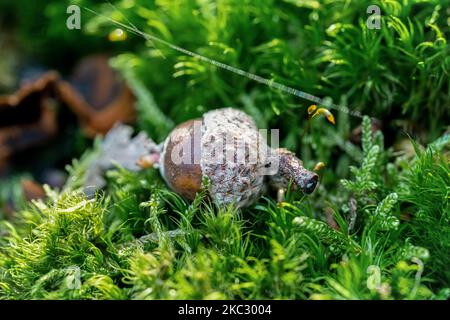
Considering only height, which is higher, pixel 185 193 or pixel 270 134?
pixel 270 134

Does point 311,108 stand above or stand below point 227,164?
above

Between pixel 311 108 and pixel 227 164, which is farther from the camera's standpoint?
pixel 311 108

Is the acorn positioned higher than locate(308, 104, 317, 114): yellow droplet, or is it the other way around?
locate(308, 104, 317, 114): yellow droplet

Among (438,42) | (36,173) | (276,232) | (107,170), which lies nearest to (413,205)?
(276,232)

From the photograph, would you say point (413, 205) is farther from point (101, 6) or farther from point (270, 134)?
point (101, 6)

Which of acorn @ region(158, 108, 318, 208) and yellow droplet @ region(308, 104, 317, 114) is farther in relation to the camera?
yellow droplet @ region(308, 104, 317, 114)

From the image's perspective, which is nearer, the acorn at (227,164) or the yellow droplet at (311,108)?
the acorn at (227,164)

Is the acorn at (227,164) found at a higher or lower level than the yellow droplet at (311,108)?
lower
